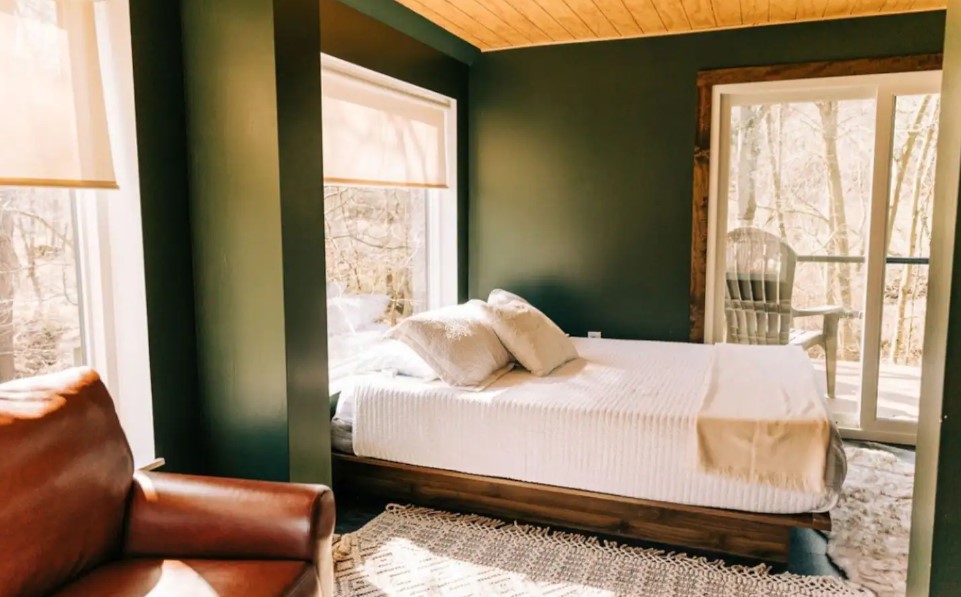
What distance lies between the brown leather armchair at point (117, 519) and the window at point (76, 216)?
18.5 inches

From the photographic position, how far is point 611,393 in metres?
3.08

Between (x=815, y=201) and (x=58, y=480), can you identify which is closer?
(x=58, y=480)

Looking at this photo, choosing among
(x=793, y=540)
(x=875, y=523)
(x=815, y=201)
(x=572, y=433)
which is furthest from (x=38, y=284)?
(x=815, y=201)

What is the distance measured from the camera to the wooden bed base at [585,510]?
8.76ft

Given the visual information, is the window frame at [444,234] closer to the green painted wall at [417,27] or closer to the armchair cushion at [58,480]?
the green painted wall at [417,27]

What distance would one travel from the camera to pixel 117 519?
6.31 feet

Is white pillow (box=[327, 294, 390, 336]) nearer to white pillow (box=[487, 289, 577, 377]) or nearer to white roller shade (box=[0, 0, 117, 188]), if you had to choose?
white pillow (box=[487, 289, 577, 377])

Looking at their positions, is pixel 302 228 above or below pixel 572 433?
above

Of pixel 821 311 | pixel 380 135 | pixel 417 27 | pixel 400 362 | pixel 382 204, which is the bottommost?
pixel 400 362

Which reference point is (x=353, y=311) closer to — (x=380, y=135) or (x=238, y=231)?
(x=380, y=135)

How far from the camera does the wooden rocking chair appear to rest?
429 cm

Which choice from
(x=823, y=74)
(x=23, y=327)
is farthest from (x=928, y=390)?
(x=823, y=74)

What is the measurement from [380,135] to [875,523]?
9.80 ft

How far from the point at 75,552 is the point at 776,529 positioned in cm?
232
